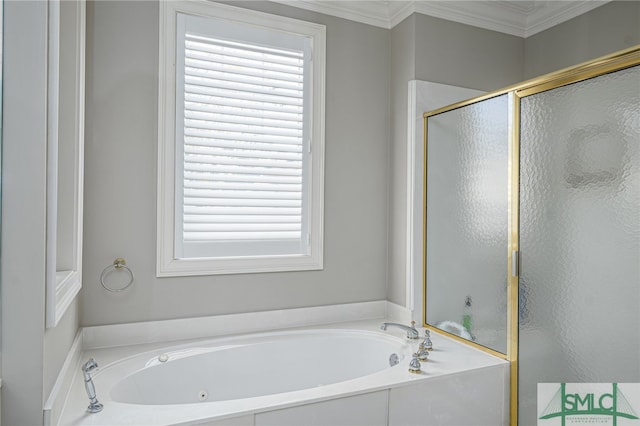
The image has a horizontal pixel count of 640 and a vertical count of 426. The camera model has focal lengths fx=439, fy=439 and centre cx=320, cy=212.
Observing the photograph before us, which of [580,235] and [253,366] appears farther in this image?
[253,366]

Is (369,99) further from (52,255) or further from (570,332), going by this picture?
(52,255)

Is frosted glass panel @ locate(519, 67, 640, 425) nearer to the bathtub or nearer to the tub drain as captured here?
the bathtub

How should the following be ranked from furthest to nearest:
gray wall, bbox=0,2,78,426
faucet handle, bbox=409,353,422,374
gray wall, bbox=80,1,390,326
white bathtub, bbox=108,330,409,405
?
gray wall, bbox=80,1,390,326, white bathtub, bbox=108,330,409,405, faucet handle, bbox=409,353,422,374, gray wall, bbox=0,2,78,426

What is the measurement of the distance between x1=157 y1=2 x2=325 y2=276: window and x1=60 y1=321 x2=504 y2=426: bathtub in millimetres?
423

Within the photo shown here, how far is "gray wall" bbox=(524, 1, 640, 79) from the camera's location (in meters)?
2.34

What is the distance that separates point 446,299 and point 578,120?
114cm

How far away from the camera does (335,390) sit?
1716mm

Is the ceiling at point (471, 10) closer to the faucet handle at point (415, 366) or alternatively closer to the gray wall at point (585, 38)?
the gray wall at point (585, 38)

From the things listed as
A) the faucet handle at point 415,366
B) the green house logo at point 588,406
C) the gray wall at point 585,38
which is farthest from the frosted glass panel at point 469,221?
the gray wall at point 585,38

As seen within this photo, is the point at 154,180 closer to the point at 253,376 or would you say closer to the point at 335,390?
the point at 253,376

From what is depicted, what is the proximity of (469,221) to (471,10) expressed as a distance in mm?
1348

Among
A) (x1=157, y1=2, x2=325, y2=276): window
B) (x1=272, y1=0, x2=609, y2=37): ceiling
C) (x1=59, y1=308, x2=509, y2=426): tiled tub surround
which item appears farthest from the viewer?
(x1=272, y1=0, x2=609, y2=37): ceiling

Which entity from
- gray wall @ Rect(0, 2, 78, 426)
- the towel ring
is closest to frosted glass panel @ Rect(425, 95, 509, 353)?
the towel ring

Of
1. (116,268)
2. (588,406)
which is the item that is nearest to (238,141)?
(116,268)
